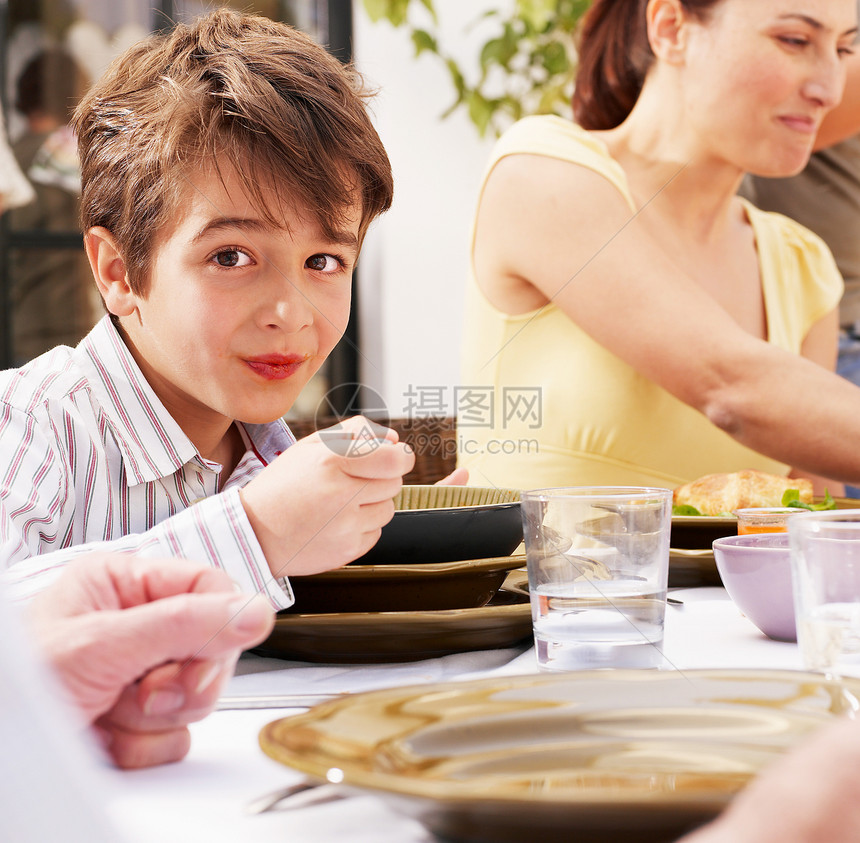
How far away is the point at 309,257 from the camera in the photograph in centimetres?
81

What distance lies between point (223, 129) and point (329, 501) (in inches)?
15.7

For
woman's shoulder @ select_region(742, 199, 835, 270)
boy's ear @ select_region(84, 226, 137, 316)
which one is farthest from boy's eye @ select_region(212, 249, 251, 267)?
woman's shoulder @ select_region(742, 199, 835, 270)

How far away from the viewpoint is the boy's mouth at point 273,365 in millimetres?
806

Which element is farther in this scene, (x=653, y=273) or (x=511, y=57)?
(x=511, y=57)

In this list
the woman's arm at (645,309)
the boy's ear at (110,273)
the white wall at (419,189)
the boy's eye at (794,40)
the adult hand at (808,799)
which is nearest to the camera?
the adult hand at (808,799)

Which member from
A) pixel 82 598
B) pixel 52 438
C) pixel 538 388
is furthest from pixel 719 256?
pixel 82 598

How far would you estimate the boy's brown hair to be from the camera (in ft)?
2.57

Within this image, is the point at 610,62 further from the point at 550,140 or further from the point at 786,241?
the point at 786,241

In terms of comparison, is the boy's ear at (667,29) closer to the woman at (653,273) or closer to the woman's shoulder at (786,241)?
the woman at (653,273)

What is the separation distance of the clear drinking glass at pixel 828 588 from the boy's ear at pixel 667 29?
3.45 ft

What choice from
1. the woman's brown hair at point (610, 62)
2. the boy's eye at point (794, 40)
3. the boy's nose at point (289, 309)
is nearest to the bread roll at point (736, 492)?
the boy's nose at point (289, 309)

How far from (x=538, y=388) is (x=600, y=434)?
102 millimetres

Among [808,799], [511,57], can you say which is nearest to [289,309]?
[808,799]

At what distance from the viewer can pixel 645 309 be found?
1.18m
